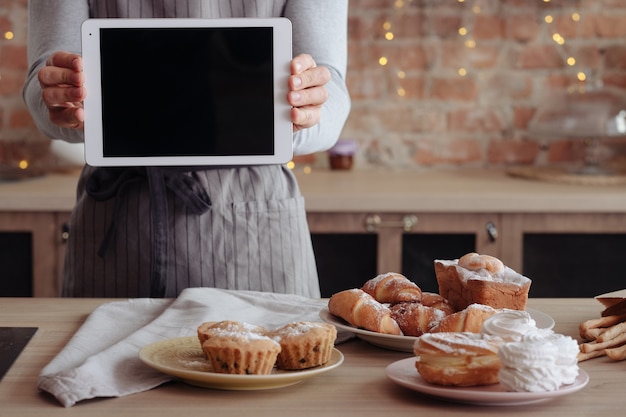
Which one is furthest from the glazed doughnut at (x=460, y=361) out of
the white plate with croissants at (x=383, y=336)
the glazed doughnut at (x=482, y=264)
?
the glazed doughnut at (x=482, y=264)

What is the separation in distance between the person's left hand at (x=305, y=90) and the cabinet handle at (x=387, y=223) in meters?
1.10

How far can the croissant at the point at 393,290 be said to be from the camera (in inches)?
45.1

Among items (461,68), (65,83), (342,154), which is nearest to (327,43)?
(65,83)

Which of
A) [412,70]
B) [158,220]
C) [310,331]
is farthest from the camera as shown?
[412,70]

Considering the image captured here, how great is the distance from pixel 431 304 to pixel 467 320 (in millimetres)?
107

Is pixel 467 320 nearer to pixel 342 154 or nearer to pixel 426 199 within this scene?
pixel 426 199

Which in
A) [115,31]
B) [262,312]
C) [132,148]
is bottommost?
[262,312]

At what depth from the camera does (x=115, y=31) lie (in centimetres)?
119

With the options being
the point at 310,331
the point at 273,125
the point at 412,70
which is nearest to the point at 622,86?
the point at 412,70

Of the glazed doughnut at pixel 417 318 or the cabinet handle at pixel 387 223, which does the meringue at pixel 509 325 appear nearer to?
the glazed doughnut at pixel 417 318

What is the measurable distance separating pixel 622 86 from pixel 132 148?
2.15m

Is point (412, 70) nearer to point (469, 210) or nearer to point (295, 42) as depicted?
point (469, 210)

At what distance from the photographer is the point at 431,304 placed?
3.75ft

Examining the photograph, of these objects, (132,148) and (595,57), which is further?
(595,57)
